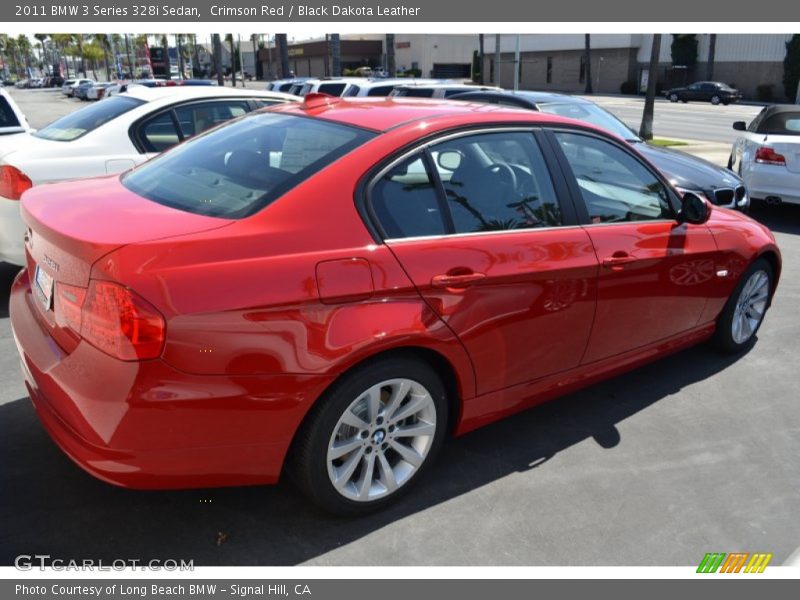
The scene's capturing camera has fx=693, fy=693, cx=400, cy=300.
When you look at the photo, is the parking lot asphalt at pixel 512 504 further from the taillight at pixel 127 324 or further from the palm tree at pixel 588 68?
the palm tree at pixel 588 68

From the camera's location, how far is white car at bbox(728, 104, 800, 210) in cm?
888

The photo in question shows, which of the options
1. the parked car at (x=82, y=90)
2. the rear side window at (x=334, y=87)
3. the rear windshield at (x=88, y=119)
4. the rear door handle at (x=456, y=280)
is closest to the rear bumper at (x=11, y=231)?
the rear windshield at (x=88, y=119)

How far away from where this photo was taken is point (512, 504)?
3182mm

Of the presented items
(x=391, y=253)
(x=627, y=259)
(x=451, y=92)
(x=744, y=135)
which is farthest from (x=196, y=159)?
(x=451, y=92)

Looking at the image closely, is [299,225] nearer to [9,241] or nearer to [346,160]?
[346,160]

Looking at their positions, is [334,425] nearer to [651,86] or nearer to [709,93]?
[651,86]

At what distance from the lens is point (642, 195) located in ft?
12.9

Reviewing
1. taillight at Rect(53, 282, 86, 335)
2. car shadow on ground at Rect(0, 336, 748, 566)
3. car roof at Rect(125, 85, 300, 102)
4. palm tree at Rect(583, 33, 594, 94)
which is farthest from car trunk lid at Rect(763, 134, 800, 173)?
palm tree at Rect(583, 33, 594, 94)

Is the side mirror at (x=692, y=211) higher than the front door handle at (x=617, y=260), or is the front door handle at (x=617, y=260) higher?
the side mirror at (x=692, y=211)

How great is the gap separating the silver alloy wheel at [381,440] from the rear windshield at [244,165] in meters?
0.92

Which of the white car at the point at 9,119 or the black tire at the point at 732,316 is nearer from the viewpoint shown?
the black tire at the point at 732,316

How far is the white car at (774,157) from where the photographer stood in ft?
29.1

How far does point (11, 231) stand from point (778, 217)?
31.9 feet

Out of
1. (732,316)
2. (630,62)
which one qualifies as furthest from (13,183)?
(630,62)
